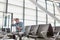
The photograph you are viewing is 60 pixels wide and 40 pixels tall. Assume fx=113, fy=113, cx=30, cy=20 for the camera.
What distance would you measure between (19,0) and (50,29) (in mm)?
4918

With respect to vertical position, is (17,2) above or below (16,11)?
above

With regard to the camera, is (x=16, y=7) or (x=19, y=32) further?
(x=16, y=7)

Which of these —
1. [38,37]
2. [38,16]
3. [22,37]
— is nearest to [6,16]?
[38,16]

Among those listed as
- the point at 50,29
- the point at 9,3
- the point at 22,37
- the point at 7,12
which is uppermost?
the point at 9,3

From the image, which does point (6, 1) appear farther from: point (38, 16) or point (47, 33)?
point (47, 33)

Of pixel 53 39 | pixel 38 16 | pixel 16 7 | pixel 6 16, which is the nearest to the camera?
pixel 53 39

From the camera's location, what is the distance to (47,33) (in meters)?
2.65

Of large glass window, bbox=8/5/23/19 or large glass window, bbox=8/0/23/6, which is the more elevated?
large glass window, bbox=8/0/23/6

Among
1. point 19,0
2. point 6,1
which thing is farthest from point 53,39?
point 19,0

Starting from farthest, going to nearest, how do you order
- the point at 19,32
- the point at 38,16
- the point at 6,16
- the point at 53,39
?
1. the point at 38,16
2. the point at 6,16
3. the point at 19,32
4. the point at 53,39

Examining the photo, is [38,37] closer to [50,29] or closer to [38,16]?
[50,29]

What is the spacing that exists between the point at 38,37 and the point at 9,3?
443 cm

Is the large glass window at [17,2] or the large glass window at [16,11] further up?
the large glass window at [17,2]

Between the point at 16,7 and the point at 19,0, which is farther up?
the point at 19,0
